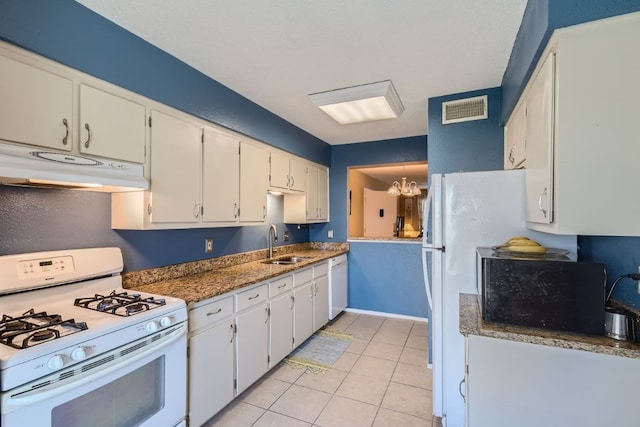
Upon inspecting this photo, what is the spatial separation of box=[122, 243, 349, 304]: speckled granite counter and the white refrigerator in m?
1.34

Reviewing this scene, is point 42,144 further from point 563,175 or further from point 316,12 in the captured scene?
point 563,175

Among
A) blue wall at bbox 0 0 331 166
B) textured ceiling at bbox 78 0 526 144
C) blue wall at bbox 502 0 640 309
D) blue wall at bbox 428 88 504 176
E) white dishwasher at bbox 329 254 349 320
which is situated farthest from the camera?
white dishwasher at bbox 329 254 349 320

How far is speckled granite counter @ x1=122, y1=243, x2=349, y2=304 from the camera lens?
1.96 m

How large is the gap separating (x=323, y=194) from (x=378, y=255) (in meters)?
1.16

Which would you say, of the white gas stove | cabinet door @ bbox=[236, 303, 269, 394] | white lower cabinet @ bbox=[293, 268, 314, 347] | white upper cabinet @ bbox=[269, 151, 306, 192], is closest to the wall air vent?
white upper cabinet @ bbox=[269, 151, 306, 192]

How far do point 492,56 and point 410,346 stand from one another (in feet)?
9.07

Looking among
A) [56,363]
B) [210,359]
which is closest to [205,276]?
[210,359]

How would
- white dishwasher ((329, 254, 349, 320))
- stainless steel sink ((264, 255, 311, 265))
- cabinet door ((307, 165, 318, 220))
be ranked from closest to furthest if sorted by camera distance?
stainless steel sink ((264, 255, 311, 265)) < white dishwasher ((329, 254, 349, 320)) < cabinet door ((307, 165, 318, 220))

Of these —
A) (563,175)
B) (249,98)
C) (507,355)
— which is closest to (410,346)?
(507,355)

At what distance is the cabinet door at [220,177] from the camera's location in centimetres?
231

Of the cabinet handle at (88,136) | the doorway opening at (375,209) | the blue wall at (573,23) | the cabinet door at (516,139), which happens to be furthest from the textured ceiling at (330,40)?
the doorway opening at (375,209)

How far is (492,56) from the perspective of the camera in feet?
6.86

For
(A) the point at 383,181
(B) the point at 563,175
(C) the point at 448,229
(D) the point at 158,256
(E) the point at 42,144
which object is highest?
(A) the point at 383,181

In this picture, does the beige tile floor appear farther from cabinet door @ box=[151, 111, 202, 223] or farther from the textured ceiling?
the textured ceiling
